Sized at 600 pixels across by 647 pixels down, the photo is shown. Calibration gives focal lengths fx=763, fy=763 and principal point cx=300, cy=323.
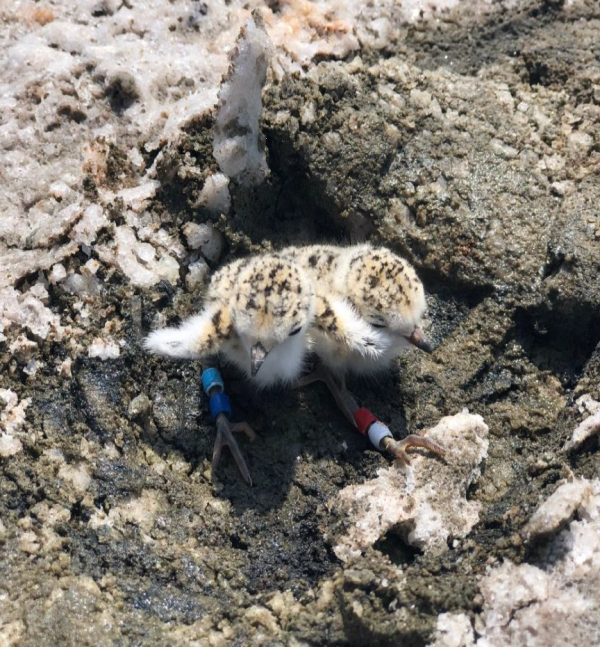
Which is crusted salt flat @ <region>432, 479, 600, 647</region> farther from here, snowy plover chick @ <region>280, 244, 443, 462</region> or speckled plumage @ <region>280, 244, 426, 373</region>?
speckled plumage @ <region>280, 244, 426, 373</region>

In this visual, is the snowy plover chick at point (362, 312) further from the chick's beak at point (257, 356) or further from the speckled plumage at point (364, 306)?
the chick's beak at point (257, 356)

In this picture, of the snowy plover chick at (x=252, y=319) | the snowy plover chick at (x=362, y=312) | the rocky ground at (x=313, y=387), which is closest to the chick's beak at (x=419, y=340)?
the snowy plover chick at (x=362, y=312)

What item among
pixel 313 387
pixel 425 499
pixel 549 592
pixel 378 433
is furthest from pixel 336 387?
pixel 549 592

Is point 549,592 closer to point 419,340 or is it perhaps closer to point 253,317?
point 419,340

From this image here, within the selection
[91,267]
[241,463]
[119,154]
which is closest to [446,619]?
[241,463]

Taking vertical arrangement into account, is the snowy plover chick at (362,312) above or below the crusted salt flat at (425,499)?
above

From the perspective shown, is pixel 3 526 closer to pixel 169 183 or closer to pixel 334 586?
pixel 334 586

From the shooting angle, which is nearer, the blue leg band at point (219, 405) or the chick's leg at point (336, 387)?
the blue leg band at point (219, 405)
